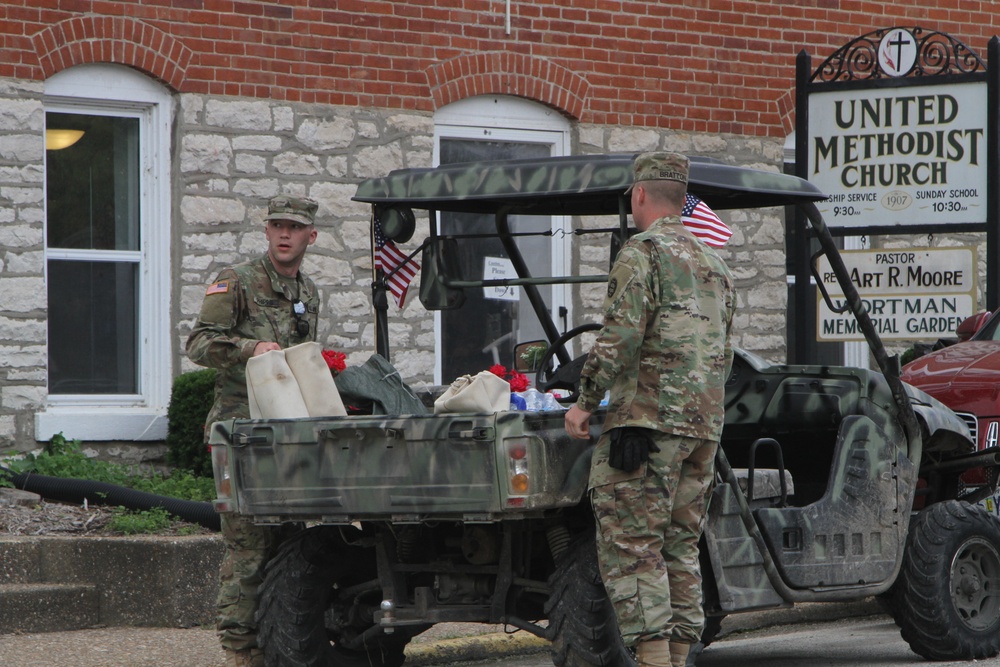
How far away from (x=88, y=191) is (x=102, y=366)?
1.18 metres

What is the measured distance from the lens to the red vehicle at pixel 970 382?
8.52 metres

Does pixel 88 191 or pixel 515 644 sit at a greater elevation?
pixel 88 191

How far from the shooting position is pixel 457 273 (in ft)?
24.0

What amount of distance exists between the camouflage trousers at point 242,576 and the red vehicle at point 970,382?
12.2 ft

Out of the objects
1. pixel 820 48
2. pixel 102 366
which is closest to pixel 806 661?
pixel 102 366

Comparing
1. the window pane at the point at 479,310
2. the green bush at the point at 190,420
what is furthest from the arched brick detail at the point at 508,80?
the green bush at the point at 190,420

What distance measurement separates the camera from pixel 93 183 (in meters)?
11.0

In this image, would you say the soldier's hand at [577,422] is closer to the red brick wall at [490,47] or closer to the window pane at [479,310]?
the red brick wall at [490,47]

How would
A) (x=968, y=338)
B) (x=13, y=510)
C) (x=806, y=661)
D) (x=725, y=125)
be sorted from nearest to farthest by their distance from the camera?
(x=806, y=661)
(x=13, y=510)
(x=968, y=338)
(x=725, y=125)

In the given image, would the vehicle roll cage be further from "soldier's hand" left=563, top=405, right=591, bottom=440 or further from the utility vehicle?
"soldier's hand" left=563, top=405, right=591, bottom=440

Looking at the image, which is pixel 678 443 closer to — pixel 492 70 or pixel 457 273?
pixel 457 273

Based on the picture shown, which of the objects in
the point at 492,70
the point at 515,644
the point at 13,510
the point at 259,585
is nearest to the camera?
the point at 259,585

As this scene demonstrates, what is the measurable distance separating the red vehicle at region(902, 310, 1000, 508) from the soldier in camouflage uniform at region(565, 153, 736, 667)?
115 inches

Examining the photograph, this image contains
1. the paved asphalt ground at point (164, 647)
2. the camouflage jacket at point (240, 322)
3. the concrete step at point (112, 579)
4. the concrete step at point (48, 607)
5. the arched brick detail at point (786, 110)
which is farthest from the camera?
the arched brick detail at point (786, 110)
